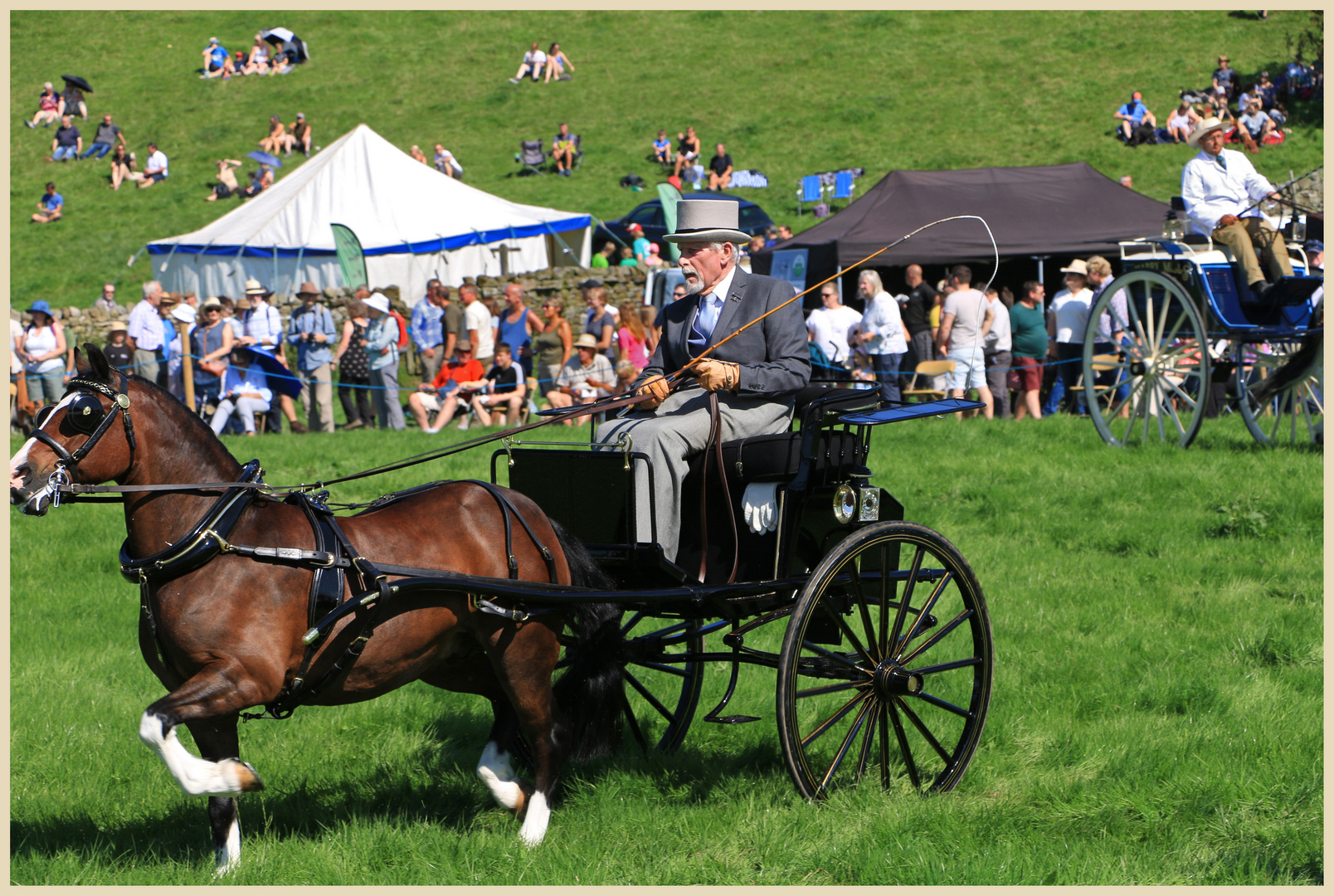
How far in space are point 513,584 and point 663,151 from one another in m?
34.2

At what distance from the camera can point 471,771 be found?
5852 millimetres

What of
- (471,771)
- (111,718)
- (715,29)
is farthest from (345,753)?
(715,29)

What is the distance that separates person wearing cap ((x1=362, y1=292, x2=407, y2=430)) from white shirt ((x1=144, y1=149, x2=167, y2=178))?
2605 cm

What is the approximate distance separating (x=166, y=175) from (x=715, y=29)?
71.9ft

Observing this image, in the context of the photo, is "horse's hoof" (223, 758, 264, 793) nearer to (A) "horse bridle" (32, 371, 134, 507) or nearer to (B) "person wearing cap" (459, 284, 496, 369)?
(A) "horse bridle" (32, 371, 134, 507)

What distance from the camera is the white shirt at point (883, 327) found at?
14234 mm

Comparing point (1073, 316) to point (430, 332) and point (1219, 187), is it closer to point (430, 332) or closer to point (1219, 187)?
point (1219, 187)

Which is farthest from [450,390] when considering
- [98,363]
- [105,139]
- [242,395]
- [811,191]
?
[105,139]

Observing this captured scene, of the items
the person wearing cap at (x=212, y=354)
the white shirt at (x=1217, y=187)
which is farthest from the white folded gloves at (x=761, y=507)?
the person wearing cap at (x=212, y=354)

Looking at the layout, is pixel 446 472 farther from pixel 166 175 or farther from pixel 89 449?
pixel 166 175

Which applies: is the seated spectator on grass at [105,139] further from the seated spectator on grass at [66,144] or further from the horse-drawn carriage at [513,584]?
the horse-drawn carriage at [513,584]

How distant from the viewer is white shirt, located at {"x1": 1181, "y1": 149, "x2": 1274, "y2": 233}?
10180 millimetres

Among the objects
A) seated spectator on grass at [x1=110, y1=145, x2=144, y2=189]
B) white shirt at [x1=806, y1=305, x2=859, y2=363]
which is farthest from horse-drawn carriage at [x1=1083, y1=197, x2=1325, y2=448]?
seated spectator on grass at [x1=110, y1=145, x2=144, y2=189]

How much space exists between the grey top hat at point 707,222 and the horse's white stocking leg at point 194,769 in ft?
9.29
